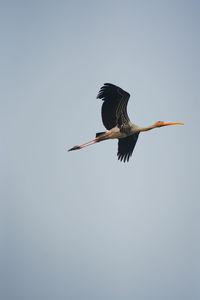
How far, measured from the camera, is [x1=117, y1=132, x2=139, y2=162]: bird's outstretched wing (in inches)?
921

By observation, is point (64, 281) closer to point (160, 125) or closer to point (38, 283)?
point (38, 283)

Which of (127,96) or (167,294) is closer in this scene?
(127,96)

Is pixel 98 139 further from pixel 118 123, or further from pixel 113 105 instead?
pixel 113 105

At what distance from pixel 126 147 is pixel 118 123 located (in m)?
1.58

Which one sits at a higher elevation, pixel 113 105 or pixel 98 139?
pixel 113 105

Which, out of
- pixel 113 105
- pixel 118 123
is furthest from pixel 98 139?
pixel 113 105

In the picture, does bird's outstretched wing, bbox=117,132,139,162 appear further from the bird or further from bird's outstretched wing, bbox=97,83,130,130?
bird's outstretched wing, bbox=97,83,130,130

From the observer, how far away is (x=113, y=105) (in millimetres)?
21500

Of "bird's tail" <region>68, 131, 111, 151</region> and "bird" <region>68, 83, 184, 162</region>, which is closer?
"bird" <region>68, 83, 184, 162</region>

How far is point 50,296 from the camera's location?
146 meters

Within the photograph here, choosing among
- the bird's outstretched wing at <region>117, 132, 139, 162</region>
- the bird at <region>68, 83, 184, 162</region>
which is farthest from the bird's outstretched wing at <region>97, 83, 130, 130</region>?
the bird's outstretched wing at <region>117, 132, 139, 162</region>

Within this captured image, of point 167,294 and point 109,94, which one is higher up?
point 109,94

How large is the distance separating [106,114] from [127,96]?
1136 millimetres

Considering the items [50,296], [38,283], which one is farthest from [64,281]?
[50,296]
